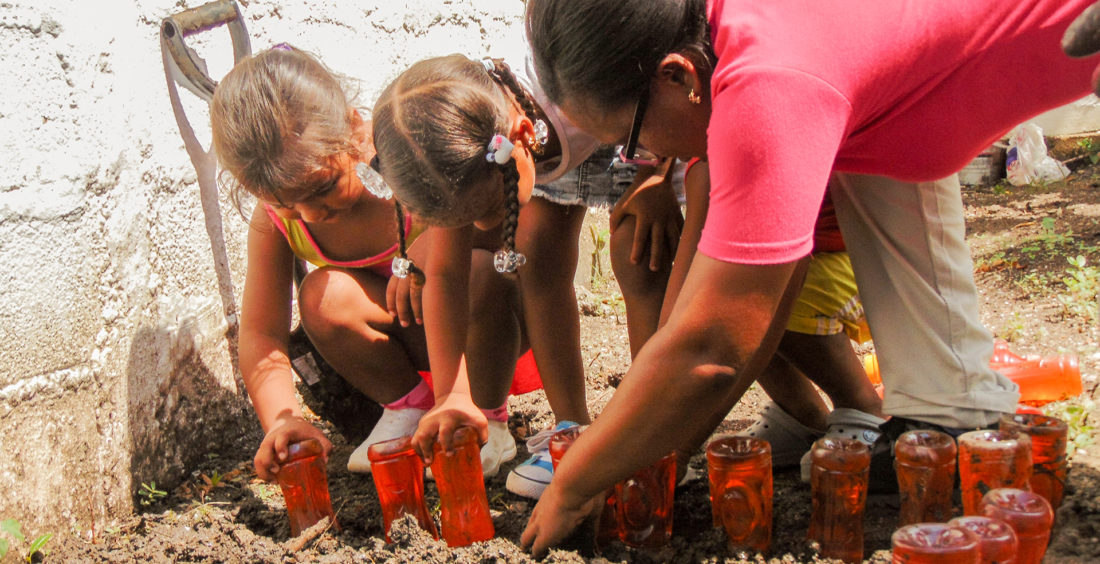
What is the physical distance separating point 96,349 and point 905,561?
6.20 feet

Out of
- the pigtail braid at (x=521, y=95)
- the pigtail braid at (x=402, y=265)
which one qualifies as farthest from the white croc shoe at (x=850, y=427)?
the pigtail braid at (x=402, y=265)

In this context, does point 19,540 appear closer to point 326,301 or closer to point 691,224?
point 326,301

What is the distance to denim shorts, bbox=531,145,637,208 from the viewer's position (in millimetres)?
2484

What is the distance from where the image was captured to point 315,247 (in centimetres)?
260

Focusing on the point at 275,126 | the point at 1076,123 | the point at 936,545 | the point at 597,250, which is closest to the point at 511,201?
the point at 275,126

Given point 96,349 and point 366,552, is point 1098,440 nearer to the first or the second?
point 366,552

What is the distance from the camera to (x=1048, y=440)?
169 cm

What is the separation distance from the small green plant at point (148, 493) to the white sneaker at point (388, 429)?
0.51 meters

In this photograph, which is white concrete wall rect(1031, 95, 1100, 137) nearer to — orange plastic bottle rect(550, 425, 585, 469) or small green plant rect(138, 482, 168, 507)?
orange plastic bottle rect(550, 425, 585, 469)

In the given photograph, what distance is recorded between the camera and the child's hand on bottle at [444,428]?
6.72 feet

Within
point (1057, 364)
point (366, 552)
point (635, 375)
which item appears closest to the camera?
point (635, 375)

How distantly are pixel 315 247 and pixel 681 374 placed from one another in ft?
4.74

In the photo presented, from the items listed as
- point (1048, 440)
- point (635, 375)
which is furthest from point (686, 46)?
point (1048, 440)

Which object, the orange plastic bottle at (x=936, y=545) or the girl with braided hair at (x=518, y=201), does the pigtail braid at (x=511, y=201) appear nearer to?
the girl with braided hair at (x=518, y=201)
